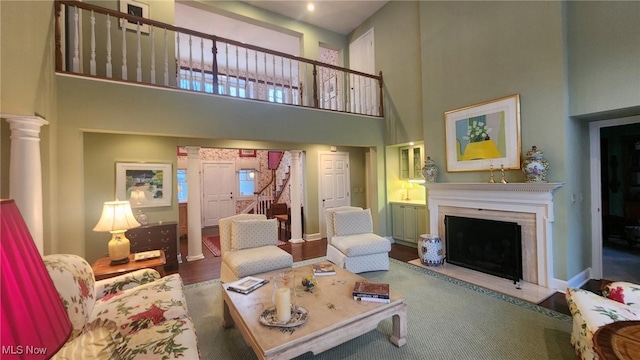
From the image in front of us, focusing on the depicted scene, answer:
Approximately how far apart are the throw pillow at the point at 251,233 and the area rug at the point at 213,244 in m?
1.79

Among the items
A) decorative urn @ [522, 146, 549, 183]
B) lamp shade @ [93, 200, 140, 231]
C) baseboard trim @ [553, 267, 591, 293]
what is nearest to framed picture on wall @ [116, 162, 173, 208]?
lamp shade @ [93, 200, 140, 231]

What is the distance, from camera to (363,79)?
19.4 ft

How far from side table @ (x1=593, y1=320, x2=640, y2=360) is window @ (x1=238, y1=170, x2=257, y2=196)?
8.50 m

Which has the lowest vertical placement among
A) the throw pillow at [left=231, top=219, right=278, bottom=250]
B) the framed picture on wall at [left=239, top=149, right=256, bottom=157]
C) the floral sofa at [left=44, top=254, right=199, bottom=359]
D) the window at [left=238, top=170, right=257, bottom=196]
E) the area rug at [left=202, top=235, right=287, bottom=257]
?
the area rug at [left=202, top=235, right=287, bottom=257]

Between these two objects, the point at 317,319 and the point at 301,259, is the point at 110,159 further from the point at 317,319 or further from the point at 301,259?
the point at 317,319

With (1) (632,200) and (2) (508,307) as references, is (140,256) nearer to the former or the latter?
(2) (508,307)

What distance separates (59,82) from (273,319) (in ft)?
11.2

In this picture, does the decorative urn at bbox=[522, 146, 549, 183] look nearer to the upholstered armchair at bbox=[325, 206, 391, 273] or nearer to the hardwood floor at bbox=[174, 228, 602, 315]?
the hardwood floor at bbox=[174, 228, 602, 315]

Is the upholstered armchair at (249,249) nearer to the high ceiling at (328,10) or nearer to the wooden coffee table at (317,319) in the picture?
the wooden coffee table at (317,319)

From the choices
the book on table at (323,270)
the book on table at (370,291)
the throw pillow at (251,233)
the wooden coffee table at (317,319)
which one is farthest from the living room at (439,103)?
the book on table at (370,291)

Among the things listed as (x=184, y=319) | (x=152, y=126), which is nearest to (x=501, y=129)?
(x=184, y=319)

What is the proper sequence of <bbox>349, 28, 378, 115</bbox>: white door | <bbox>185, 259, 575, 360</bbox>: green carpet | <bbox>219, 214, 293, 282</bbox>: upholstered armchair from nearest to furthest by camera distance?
<bbox>185, 259, 575, 360</bbox>: green carpet < <bbox>219, 214, 293, 282</bbox>: upholstered armchair < <bbox>349, 28, 378, 115</bbox>: white door

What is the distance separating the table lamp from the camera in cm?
286

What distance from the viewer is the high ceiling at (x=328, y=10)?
18.0 feet
